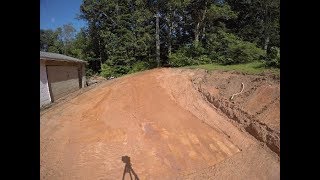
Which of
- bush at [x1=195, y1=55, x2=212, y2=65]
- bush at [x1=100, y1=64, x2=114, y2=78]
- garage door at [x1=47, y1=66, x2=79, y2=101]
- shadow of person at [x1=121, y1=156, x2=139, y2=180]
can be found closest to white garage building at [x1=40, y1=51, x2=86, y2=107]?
garage door at [x1=47, y1=66, x2=79, y2=101]

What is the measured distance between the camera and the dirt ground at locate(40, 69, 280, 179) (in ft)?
29.6

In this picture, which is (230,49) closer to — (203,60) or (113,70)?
(203,60)

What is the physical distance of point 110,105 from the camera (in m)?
12.7

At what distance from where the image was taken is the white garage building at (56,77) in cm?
1472

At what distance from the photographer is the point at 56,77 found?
→ 16.7 metres

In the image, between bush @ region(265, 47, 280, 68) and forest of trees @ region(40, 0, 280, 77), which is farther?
forest of trees @ region(40, 0, 280, 77)

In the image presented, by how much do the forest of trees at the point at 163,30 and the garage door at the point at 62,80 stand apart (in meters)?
8.55

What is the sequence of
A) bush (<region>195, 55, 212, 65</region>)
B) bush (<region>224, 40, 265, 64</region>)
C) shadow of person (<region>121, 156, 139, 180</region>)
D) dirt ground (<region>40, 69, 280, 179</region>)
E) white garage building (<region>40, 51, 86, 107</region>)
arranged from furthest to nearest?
bush (<region>195, 55, 212, 65</region>), bush (<region>224, 40, 265, 64</region>), white garage building (<region>40, 51, 86, 107</region>), dirt ground (<region>40, 69, 280, 179</region>), shadow of person (<region>121, 156, 139, 180</region>)

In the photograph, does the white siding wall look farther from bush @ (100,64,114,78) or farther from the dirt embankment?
bush @ (100,64,114,78)

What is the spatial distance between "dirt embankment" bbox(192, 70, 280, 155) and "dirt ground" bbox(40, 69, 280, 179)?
9 cm

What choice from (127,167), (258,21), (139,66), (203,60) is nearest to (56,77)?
(127,167)

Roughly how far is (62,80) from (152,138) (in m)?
9.77
